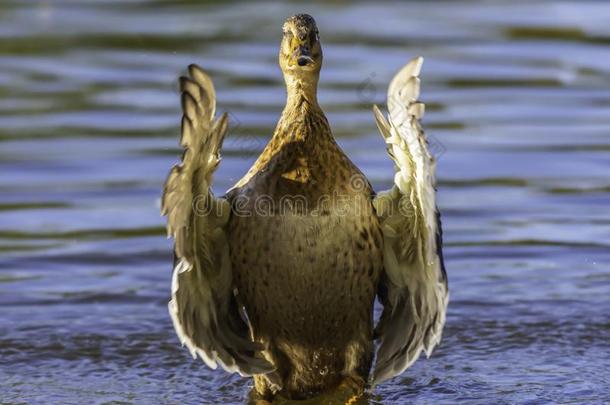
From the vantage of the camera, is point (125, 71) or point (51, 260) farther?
point (125, 71)

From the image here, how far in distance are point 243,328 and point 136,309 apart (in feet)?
5.31

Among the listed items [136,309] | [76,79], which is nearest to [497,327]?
[136,309]

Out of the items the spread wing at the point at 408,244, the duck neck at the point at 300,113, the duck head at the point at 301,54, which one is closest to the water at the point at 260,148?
the spread wing at the point at 408,244

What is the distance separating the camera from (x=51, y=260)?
945 cm

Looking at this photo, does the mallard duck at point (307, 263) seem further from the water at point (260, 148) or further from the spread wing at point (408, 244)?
the water at point (260, 148)

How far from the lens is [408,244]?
6.89m

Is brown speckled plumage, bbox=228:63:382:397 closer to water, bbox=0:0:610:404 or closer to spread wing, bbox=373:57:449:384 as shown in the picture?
spread wing, bbox=373:57:449:384

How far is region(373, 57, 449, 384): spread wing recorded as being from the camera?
6246 millimetres

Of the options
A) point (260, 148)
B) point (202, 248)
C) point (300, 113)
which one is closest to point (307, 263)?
point (202, 248)

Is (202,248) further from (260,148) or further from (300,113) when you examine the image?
(260,148)

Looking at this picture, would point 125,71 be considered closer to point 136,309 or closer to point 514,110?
point 514,110

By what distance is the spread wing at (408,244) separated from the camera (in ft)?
20.5

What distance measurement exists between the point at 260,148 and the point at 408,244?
14.7 feet

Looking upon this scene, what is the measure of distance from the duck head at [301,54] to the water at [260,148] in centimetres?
154
